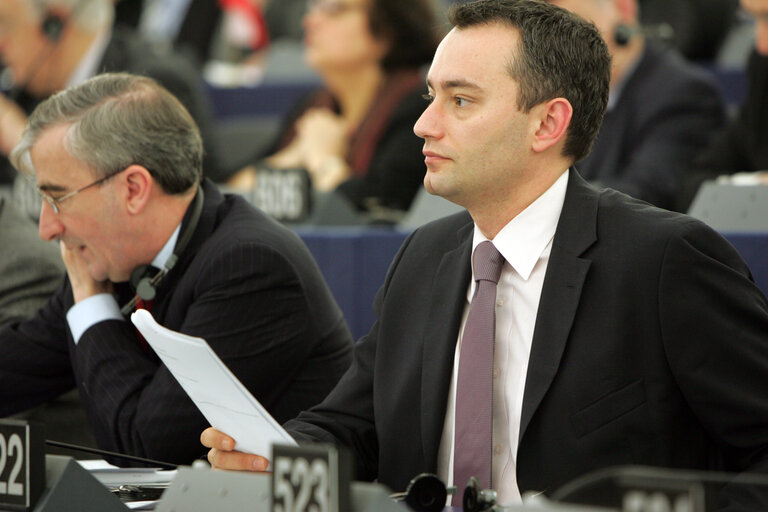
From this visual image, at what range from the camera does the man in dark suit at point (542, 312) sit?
1809 millimetres

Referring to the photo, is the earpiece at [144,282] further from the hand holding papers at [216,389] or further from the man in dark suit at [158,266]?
the hand holding papers at [216,389]

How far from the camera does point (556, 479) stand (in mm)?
1854

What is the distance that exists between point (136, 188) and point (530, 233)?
2.94 feet

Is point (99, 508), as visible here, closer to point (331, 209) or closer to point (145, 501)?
point (145, 501)

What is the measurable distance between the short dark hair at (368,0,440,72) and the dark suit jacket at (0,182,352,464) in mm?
2177

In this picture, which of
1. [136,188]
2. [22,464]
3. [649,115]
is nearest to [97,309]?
[136,188]

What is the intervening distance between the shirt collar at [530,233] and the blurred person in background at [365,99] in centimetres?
225

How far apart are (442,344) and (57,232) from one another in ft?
3.06

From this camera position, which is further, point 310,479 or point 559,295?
point 559,295

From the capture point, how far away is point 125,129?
2.49 m

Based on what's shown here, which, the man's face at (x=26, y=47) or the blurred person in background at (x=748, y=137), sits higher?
the man's face at (x=26, y=47)

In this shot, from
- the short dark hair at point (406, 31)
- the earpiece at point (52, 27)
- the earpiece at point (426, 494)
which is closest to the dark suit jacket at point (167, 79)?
the earpiece at point (52, 27)

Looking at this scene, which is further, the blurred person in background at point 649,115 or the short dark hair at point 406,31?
the short dark hair at point 406,31

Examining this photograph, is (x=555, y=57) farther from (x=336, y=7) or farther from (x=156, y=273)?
(x=336, y=7)
